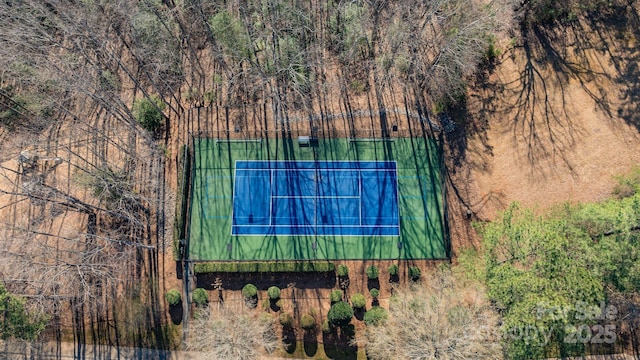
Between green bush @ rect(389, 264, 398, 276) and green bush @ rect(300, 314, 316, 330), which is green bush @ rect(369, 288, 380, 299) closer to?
green bush @ rect(389, 264, 398, 276)

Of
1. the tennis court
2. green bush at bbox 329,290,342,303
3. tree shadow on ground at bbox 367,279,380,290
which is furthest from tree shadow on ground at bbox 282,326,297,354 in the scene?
tree shadow on ground at bbox 367,279,380,290

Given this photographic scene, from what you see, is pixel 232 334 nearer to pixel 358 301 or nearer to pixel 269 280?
pixel 269 280

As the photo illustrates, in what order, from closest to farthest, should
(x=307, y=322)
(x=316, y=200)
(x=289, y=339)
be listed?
(x=307, y=322) → (x=289, y=339) → (x=316, y=200)

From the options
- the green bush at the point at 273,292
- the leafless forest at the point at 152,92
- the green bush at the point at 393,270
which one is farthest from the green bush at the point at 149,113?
the green bush at the point at 393,270

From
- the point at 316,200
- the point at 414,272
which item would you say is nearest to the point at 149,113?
the point at 316,200

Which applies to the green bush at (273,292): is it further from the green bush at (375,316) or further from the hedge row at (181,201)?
the hedge row at (181,201)
